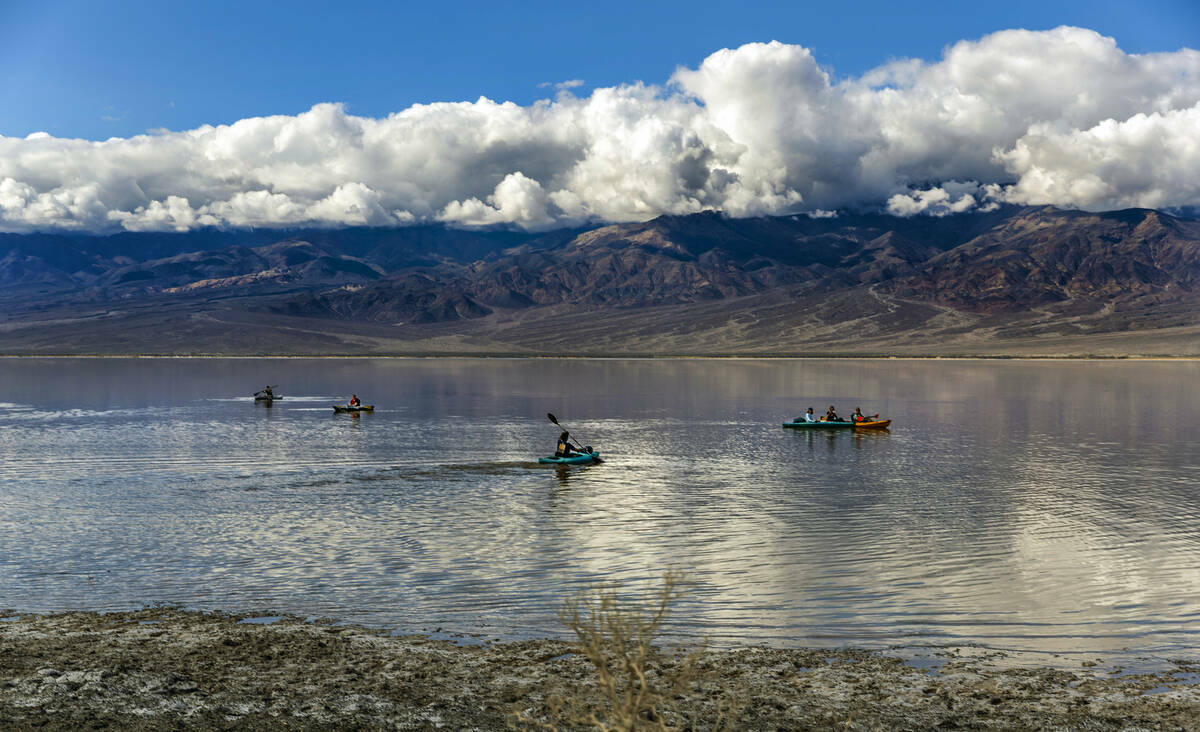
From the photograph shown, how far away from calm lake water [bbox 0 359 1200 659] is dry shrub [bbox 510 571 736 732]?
310 centimetres

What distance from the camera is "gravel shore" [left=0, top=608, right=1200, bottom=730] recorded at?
48.5ft

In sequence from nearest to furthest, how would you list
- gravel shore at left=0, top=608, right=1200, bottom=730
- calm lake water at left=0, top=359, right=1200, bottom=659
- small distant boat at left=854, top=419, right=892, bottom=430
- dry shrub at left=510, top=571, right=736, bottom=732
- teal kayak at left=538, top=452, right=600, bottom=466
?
dry shrub at left=510, top=571, right=736, bottom=732 < gravel shore at left=0, top=608, right=1200, bottom=730 < calm lake water at left=0, top=359, right=1200, bottom=659 < teal kayak at left=538, top=452, right=600, bottom=466 < small distant boat at left=854, top=419, right=892, bottom=430

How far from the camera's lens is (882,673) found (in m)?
17.3

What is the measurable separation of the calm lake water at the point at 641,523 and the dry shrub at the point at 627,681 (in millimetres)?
3103

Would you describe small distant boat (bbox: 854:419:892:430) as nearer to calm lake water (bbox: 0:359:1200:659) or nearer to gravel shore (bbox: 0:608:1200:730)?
calm lake water (bbox: 0:359:1200:659)

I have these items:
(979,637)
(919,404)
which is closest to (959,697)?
(979,637)

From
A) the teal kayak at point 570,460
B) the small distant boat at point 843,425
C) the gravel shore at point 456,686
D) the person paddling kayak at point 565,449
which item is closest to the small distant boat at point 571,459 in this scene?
the teal kayak at point 570,460

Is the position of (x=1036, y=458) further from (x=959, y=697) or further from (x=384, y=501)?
(x=959, y=697)

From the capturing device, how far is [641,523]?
3316 centimetres

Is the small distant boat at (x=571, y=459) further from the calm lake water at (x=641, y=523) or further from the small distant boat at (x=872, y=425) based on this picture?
the small distant boat at (x=872, y=425)

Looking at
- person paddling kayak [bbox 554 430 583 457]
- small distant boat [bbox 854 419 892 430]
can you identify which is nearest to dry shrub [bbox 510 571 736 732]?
person paddling kayak [bbox 554 430 583 457]

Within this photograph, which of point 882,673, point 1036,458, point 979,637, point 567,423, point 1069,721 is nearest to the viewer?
point 1069,721

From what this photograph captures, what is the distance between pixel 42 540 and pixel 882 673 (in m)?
24.9

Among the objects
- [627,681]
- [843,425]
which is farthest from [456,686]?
[843,425]
